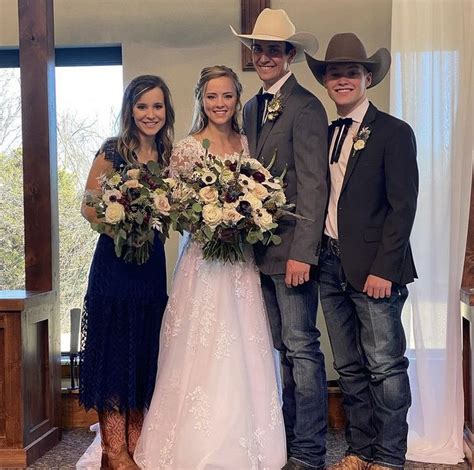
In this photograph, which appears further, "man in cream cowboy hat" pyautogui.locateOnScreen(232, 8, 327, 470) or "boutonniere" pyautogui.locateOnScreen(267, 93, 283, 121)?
"boutonniere" pyautogui.locateOnScreen(267, 93, 283, 121)

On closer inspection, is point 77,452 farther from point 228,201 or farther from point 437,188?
point 437,188

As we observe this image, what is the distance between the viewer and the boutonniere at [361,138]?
2961 millimetres

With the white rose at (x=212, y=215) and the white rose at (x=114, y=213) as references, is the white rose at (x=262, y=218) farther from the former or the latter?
the white rose at (x=114, y=213)

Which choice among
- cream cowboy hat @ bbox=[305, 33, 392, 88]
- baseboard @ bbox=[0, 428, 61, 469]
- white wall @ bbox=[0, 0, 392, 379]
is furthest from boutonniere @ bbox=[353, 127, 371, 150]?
baseboard @ bbox=[0, 428, 61, 469]

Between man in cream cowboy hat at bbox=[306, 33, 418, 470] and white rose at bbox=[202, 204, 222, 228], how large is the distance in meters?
0.46

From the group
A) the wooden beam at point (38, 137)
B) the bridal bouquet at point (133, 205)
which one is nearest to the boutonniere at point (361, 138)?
the bridal bouquet at point (133, 205)

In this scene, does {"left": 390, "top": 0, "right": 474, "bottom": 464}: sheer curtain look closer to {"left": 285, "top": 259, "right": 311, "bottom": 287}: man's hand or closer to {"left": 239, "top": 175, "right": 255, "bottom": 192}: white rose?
{"left": 285, "top": 259, "right": 311, "bottom": 287}: man's hand

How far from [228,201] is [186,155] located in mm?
328

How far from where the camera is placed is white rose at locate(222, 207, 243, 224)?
Result: 2885 mm

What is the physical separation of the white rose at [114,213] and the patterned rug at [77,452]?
4.03ft

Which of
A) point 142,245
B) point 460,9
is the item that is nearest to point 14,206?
point 142,245

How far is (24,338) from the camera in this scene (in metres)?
3.50

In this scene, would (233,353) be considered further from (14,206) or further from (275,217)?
(14,206)

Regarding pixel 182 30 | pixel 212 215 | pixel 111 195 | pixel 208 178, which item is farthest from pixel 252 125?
pixel 182 30
